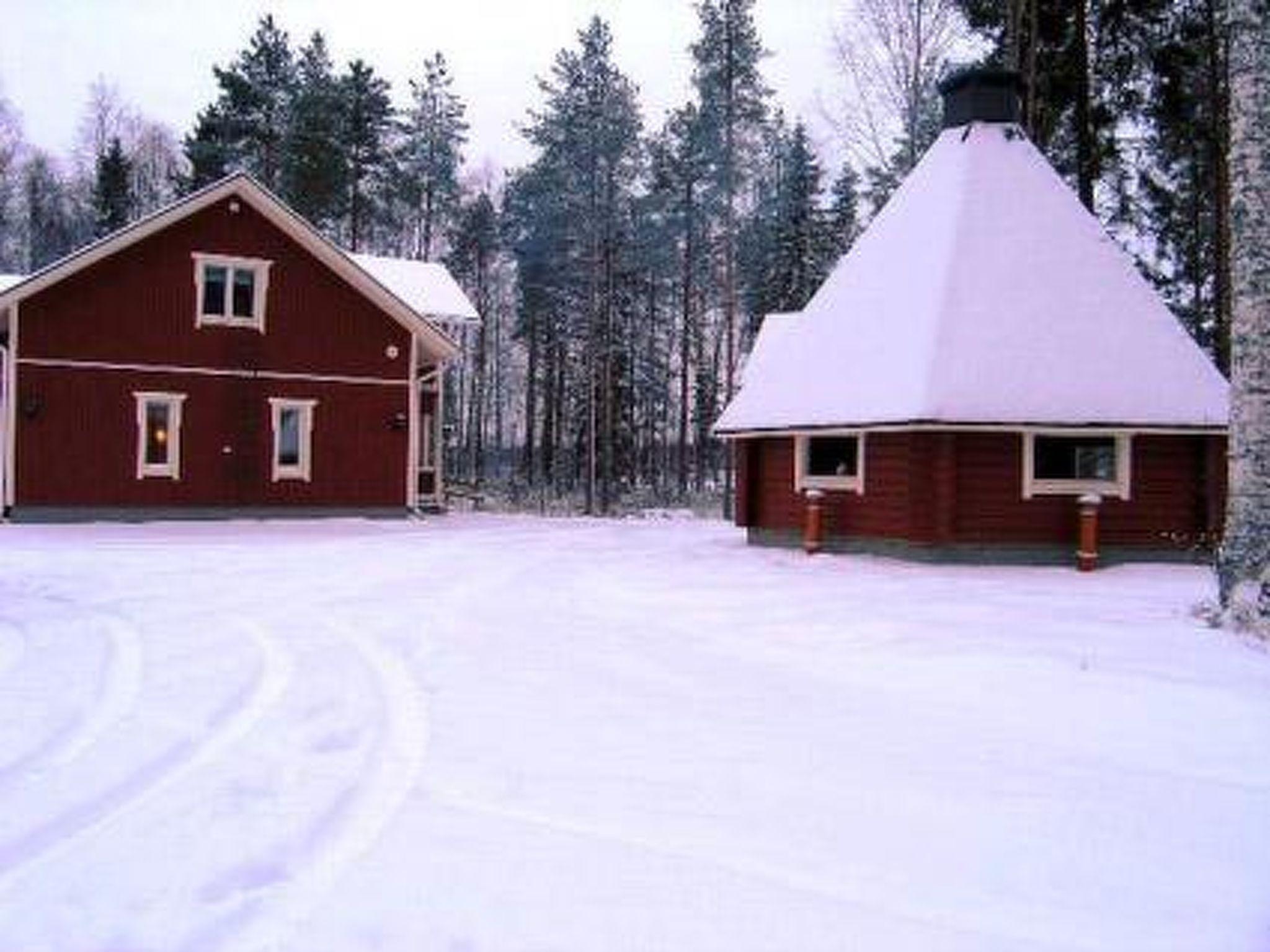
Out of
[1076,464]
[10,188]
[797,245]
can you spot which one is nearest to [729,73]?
[797,245]

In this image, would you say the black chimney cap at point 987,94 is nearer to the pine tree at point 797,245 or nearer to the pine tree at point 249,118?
the pine tree at point 797,245

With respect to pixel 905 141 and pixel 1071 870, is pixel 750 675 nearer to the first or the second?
pixel 1071 870

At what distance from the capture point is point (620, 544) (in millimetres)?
18094

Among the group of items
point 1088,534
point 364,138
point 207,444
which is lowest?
point 1088,534

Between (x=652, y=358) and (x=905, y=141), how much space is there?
68.6ft

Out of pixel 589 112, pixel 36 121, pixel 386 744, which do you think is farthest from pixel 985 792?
pixel 36 121

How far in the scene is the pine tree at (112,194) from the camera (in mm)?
44656

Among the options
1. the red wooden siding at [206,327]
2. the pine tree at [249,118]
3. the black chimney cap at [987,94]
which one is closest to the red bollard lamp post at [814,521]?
the black chimney cap at [987,94]

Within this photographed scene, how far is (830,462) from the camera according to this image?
17.2 meters

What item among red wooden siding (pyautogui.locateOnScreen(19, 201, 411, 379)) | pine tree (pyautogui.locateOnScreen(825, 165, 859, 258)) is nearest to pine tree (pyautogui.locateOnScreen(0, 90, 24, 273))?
red wooden siding (pyautogui.locateOnScreen(19, 201, 411, 379))

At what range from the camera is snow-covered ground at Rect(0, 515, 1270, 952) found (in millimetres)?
3539

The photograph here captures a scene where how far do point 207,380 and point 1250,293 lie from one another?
19.1 meters

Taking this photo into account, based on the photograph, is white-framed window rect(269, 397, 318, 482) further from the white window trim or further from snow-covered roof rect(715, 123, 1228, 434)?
the white window trim

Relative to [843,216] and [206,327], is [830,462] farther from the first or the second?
[843,216]
